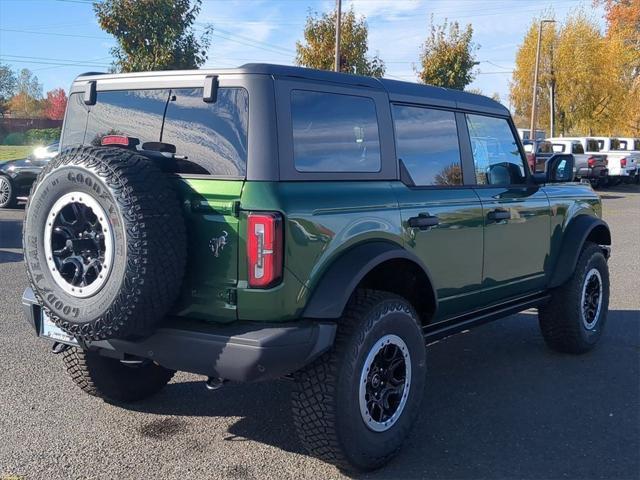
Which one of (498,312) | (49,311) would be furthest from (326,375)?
(498,312)

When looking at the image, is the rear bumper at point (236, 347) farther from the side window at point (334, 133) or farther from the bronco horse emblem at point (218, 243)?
the side window at point (334, 133)

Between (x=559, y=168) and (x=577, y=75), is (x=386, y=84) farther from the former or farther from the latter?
(x=577, y=75)

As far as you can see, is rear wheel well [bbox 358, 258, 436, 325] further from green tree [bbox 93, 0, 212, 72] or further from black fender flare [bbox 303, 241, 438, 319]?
green tree [bbox 93, 0, 212, 72]

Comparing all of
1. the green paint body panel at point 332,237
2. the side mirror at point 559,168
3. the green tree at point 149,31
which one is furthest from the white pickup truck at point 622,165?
the green paint body panel at point 332,237

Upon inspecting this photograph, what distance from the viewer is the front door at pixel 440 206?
13.5 feet

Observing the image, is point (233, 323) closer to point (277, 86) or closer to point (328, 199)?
point (328, 199)

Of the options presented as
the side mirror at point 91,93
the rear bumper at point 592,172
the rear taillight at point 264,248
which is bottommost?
the rear taillight at point 264,248

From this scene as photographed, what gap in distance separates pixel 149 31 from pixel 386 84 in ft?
47.8

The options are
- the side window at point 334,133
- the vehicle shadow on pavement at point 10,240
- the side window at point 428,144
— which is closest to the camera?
the side window at point 334,133

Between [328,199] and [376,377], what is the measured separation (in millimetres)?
958

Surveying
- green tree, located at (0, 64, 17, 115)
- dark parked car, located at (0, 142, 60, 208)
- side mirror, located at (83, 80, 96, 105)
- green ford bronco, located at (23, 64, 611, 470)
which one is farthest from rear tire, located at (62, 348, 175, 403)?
green tree, located at (0, 64, 17, 115)

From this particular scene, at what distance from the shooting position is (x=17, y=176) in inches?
580

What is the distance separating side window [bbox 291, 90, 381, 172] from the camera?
11.6 feet

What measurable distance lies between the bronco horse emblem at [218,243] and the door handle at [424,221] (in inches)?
46.0
